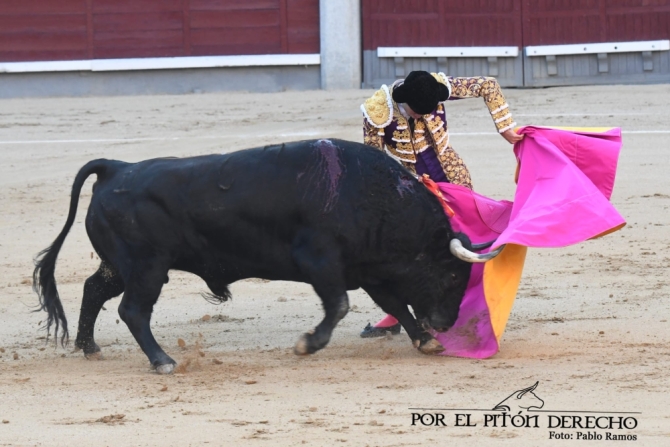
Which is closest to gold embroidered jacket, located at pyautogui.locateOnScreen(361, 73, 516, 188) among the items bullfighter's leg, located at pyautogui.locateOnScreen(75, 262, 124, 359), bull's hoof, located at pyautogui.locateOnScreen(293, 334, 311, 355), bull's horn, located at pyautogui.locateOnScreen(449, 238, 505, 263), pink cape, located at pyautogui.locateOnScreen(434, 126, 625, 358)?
pink cape, located at pyautogui.locateOnScreen(434, 126, 625, 358)

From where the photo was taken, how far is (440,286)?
Result: 158 inches

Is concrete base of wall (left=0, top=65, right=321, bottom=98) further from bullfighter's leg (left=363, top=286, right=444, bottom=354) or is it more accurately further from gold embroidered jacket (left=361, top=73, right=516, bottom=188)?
bullfighter's leg (left=363, top=286, right=444, bottom=354)

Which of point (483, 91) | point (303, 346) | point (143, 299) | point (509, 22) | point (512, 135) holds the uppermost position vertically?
point (509, 22)

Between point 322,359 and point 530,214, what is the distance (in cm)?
87

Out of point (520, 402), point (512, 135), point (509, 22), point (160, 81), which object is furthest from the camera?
point (160, 81)

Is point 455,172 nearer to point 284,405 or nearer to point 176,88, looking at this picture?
point 284,405

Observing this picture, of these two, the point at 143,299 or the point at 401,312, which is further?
the point at 401,312

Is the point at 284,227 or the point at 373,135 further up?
the point at 373,135

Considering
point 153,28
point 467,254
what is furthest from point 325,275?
point 153,28

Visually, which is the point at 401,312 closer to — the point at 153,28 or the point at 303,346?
the point at 303,346

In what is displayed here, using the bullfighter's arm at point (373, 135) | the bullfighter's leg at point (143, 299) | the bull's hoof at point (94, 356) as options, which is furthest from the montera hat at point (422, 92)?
the bull's hoof at point (94, 356)

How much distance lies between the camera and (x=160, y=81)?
11.9m

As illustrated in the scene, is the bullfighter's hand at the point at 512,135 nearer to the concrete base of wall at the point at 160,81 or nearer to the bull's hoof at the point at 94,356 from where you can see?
the bull's hoof at the point at 94,356

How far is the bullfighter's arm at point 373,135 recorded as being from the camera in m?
4.15
